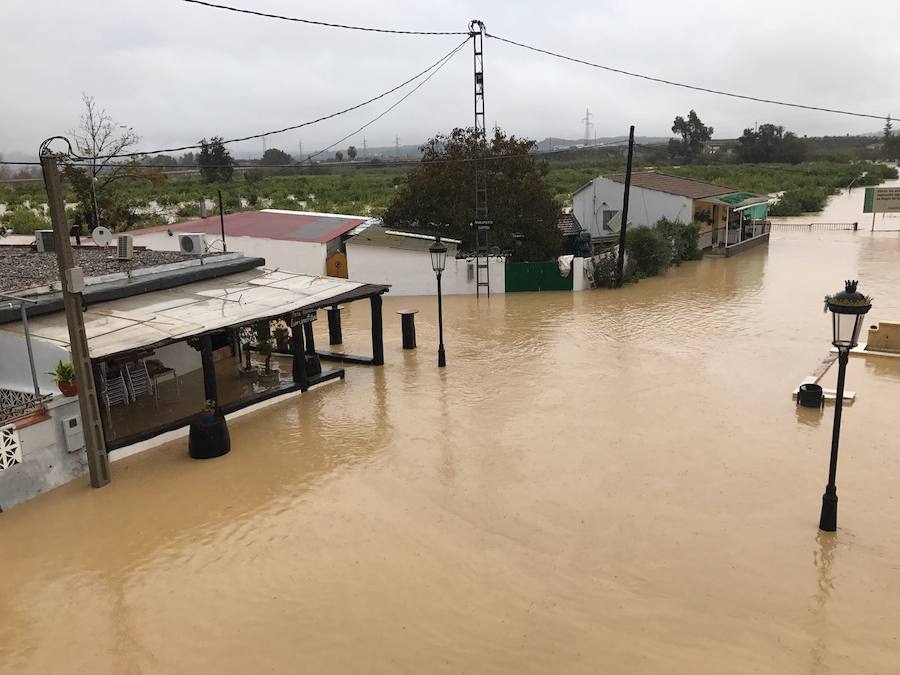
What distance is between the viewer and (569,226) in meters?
36.7

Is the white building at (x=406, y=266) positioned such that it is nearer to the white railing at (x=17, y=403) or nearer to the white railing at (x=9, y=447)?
the white railing at (x=17, y=403)

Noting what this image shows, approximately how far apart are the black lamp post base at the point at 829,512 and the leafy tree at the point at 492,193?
2183cm

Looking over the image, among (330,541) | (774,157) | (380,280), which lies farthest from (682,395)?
(774,157)

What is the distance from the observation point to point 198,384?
15.4m

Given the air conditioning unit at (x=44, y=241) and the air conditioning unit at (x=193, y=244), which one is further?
the air conditioning unit at (x=44, y=241)

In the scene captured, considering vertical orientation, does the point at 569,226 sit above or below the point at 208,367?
above

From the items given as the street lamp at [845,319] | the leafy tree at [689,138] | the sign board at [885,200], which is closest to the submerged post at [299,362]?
the street lamp at [845,319]

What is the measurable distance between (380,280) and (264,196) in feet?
141

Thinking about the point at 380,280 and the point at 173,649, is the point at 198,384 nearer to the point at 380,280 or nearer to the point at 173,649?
the point at 173,649

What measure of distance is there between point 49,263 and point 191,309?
517 cm

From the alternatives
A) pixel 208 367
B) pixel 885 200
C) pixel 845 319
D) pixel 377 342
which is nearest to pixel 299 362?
pixel 377 342

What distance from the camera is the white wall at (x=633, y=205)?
35.8 m

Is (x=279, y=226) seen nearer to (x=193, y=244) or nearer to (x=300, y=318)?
(x=193, y=244)

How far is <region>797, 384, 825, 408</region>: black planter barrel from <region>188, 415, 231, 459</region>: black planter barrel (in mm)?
10822
